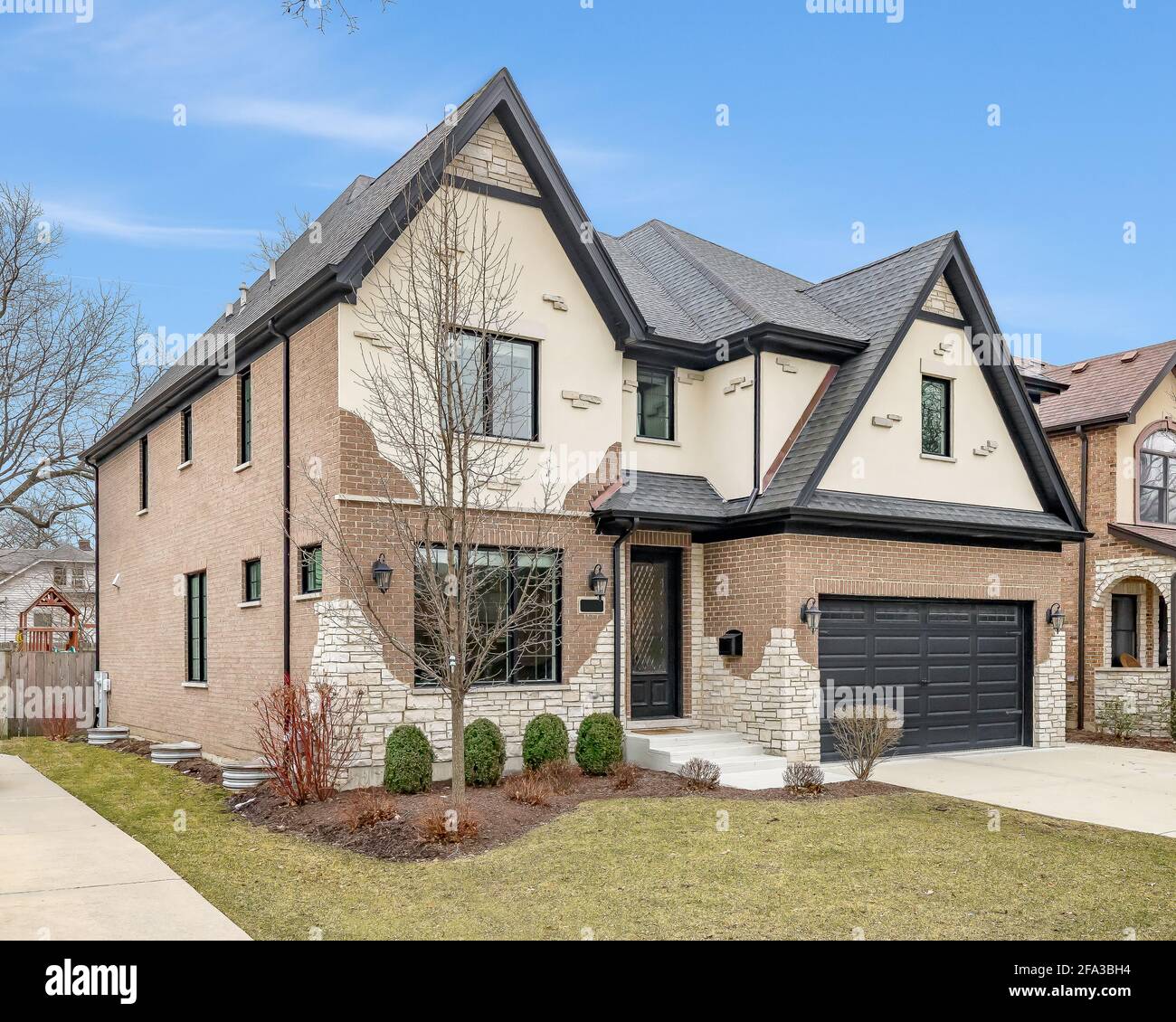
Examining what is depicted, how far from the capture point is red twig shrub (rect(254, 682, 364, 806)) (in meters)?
11.4

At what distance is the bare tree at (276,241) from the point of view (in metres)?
28.9

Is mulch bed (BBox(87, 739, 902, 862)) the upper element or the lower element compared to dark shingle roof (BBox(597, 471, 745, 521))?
lower

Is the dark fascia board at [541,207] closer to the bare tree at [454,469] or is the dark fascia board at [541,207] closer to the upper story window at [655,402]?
the bare tree at [454,469]

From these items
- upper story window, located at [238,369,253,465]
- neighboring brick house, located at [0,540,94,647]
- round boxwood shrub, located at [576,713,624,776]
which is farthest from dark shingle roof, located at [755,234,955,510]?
neighboring brick house, located at [0,540,94,647]

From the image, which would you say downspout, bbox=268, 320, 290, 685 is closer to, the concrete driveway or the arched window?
the concrete driveway

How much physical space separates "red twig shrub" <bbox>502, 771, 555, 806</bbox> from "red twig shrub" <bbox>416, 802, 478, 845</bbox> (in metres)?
1.48

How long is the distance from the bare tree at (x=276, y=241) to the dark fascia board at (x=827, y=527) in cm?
1877

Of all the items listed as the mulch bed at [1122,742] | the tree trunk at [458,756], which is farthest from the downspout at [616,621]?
the mulch bed at [1122,742]

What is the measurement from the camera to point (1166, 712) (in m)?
18.6

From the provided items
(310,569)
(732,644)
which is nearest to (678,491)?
(732,644)

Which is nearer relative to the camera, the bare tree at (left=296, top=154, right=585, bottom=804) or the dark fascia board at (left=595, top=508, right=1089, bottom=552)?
A: the bare tree at (left=296, top=154, right=585, bottom=804)

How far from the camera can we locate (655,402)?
51.6 ft

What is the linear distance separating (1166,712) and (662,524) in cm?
1130
